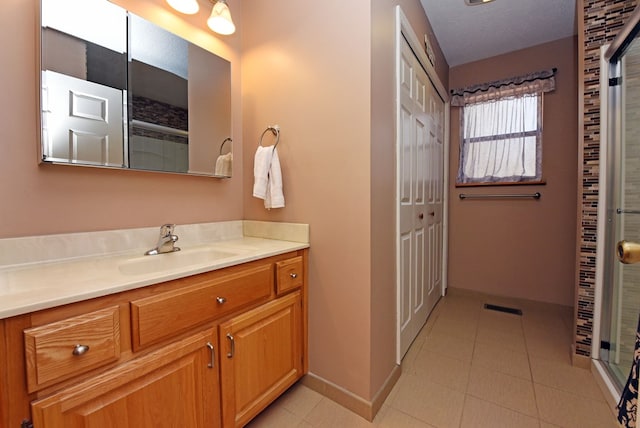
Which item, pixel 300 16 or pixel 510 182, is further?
pixel 510 182

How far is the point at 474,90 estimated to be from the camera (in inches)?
108

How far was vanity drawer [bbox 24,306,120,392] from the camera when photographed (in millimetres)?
615

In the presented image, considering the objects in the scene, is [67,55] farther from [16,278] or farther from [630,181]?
[630,181]

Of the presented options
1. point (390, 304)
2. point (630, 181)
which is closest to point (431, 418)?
point (390, 304)

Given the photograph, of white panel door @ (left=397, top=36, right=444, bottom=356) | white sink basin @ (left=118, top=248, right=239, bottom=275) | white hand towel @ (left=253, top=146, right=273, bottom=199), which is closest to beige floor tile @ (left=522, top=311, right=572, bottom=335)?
white panel door @ (left=397, top=36, right=444, bottom=356)

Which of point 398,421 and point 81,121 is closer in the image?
point 81,121

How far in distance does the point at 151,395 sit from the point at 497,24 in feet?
10.5

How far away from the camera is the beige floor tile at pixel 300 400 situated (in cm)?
133

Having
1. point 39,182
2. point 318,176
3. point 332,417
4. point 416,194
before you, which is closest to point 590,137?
point 416,194

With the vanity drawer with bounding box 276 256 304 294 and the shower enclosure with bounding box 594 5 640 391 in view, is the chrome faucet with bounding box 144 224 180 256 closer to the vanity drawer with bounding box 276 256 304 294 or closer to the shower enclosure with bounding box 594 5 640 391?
the vanity drawer with bounding box 276 256 304 294

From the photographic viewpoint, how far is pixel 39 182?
1.03 meters

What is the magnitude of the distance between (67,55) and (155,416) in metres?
1.36

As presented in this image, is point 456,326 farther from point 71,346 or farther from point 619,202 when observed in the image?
point 71,346

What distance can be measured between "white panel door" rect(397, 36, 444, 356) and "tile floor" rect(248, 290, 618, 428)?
22 cm
